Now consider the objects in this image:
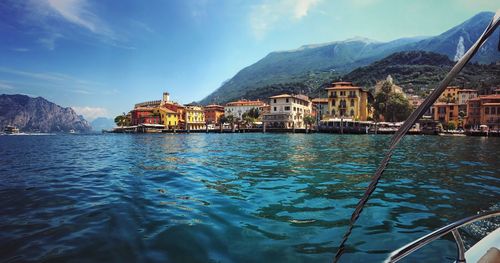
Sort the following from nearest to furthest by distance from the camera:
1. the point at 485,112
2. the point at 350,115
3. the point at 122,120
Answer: the point at 485,112, the point at 350,115, the point at 122,120

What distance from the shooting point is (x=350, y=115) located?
89.7m

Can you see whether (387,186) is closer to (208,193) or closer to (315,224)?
(315,224)

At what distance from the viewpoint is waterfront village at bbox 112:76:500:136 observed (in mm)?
73938

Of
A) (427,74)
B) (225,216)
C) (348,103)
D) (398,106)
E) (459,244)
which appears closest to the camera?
(459,244)

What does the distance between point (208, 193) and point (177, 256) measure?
4.28 metres

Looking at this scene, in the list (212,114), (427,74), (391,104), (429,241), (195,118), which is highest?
(427,74)

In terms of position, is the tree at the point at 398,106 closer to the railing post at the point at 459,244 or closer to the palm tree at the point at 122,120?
the railing post at the point at 459,244

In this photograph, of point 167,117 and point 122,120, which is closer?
point 167,117

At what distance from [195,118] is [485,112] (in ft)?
338

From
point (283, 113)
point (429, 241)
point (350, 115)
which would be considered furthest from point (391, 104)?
point (429, 241)

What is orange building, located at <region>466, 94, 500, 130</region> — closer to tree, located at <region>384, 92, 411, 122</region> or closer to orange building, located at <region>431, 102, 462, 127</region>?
orange building, located at <region>431, 102, 462, 127</region>

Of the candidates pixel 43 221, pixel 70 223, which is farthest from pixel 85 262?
pixel 43 221

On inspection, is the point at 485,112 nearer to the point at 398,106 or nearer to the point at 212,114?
the point at 398,106

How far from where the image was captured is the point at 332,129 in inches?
3066
